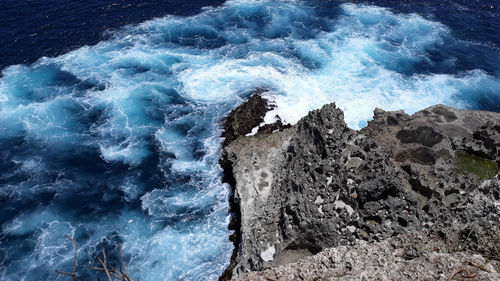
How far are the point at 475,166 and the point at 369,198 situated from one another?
385 inches

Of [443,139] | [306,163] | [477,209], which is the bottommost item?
[443,139]

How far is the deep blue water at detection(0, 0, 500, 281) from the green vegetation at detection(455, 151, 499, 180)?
11.0m

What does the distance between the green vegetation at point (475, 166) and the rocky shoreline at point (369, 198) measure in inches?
3.9

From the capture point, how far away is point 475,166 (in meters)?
24.9

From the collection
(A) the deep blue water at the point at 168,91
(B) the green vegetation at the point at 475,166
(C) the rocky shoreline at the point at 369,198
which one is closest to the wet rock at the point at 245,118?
(A) the deep blue water at the point at 168,91

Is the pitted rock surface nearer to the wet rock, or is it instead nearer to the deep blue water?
the deep blue water

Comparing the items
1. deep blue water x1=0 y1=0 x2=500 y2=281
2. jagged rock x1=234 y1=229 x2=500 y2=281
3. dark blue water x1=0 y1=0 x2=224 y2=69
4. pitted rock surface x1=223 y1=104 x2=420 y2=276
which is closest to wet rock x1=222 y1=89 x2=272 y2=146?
deep blue water x1=0 y1=0 x2=500 y2=281

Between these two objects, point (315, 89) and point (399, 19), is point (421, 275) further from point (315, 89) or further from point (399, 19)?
point (399, 19)

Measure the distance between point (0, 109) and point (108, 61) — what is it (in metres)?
12.1

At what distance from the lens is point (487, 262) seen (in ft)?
39.5

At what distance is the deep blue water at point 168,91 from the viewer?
26828 mm

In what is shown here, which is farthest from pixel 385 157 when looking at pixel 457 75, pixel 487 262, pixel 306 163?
Result: pixel 457 75

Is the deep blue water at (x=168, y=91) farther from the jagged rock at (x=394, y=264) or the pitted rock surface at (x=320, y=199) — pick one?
the jagged rock at (x=394, y=264)

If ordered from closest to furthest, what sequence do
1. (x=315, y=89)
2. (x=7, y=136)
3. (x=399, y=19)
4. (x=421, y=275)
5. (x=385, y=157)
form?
1. (x=421, y=275)
2. (x=385, y=157)
3. (x=7, y=136)
4. (x=315, y=89)
5. (x=399, y=19)
